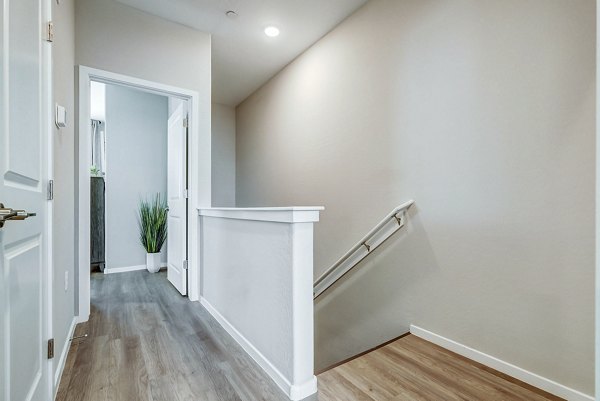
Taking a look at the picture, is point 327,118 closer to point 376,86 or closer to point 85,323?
point 376,86

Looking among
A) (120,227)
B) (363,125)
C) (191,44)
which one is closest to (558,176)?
(363,125)

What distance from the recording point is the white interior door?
0.82 meters

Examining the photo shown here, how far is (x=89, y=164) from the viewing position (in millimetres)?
2367

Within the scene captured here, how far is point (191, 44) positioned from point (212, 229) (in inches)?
72.0

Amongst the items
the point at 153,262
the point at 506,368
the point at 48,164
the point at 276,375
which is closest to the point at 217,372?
the point at 276,375

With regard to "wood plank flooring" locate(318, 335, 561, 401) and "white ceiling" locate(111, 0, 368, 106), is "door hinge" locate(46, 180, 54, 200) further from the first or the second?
"white ceiling" locate(111, 0, 368, 106)

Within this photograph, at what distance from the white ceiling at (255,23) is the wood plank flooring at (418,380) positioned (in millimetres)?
2817

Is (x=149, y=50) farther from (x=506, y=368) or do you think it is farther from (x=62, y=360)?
(x=506, y=368)

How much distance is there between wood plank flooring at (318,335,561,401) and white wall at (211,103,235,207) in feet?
12.7

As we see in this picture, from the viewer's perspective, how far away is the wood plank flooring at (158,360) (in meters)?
1.49

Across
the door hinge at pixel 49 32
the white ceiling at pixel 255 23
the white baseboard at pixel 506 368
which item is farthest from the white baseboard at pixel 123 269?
the white baseboard at pixel 506 368

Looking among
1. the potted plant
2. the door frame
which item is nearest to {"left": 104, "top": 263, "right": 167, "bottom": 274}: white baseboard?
the potted plant

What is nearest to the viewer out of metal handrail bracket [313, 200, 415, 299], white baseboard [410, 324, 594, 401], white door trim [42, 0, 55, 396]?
white door trim [42, 0, 55, 396]

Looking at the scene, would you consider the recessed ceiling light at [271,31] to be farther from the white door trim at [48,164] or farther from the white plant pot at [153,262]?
the white plant pot at [153,262]
